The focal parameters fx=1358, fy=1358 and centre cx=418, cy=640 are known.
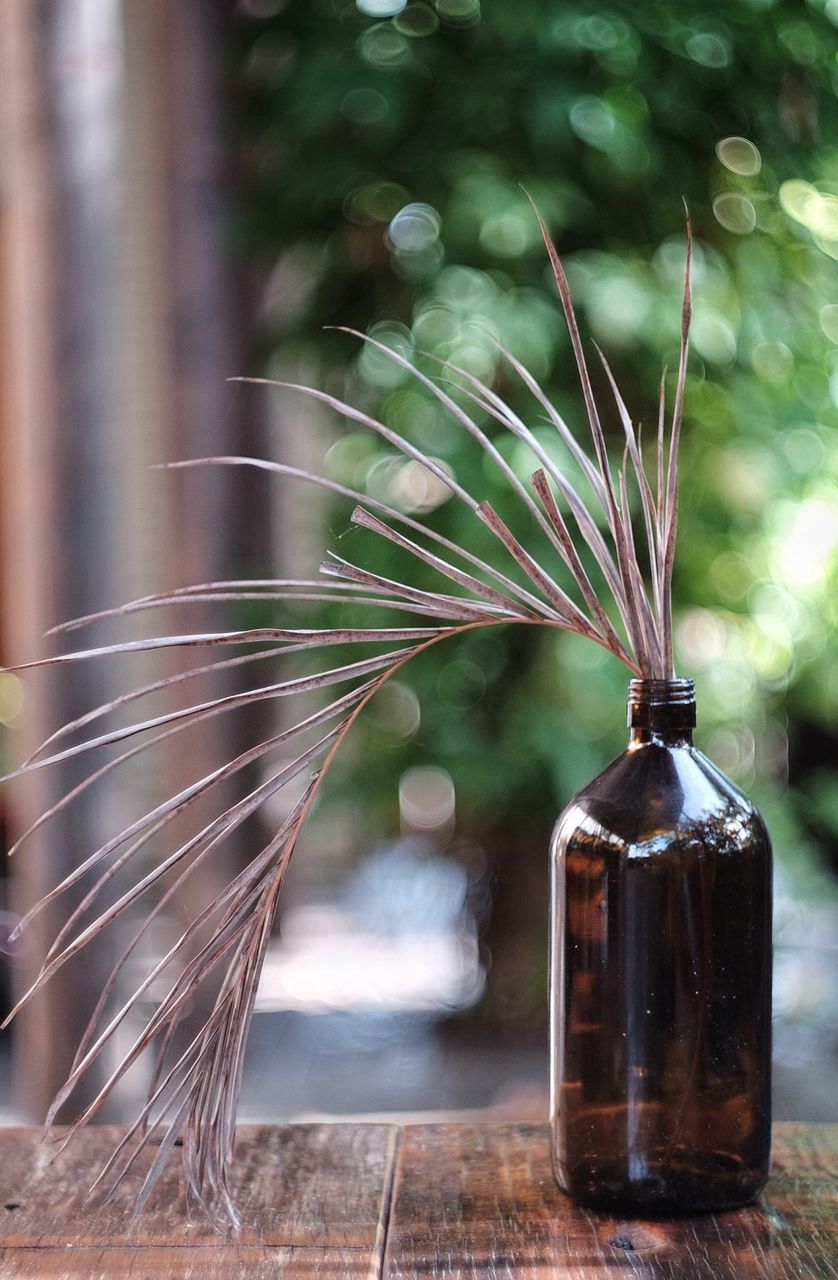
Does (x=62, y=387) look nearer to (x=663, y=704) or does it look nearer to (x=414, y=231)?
(x=414, y=231)

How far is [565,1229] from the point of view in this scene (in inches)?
27.8

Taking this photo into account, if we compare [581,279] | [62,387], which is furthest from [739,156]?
[62,387]

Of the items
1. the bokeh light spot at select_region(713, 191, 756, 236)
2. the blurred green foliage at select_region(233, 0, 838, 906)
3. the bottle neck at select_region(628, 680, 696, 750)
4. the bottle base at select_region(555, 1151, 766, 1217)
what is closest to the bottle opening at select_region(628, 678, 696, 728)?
the bottle neck at select_region(628, 680, 696, 750)

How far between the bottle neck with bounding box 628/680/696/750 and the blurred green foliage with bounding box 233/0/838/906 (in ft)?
3.40

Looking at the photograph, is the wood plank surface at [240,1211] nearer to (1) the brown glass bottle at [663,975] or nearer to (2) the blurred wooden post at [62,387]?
(1) the brown glass bottle at [663,975]

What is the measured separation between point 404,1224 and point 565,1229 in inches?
3.3

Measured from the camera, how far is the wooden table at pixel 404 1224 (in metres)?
0.67

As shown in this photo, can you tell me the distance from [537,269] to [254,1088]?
58.4 inches

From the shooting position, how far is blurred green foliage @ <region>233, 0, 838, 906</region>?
1.79 metres

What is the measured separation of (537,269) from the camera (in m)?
1.88

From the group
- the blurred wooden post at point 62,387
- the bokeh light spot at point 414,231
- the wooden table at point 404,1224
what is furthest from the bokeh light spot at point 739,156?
the wooden table at point 404,1224

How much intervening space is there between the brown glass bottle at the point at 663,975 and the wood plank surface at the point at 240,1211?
0.43ft

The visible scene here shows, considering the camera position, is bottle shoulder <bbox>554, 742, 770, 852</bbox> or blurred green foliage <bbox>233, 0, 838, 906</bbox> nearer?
bottle shoulder <bbox>554, 742, 770, 852</bbox>

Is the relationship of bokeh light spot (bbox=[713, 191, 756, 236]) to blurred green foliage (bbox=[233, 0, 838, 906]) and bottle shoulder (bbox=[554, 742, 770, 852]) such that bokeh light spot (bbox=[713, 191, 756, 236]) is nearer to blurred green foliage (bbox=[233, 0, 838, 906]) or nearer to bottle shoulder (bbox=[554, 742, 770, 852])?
blurred green foliage (bbox=[233, 0, 838, 906])
